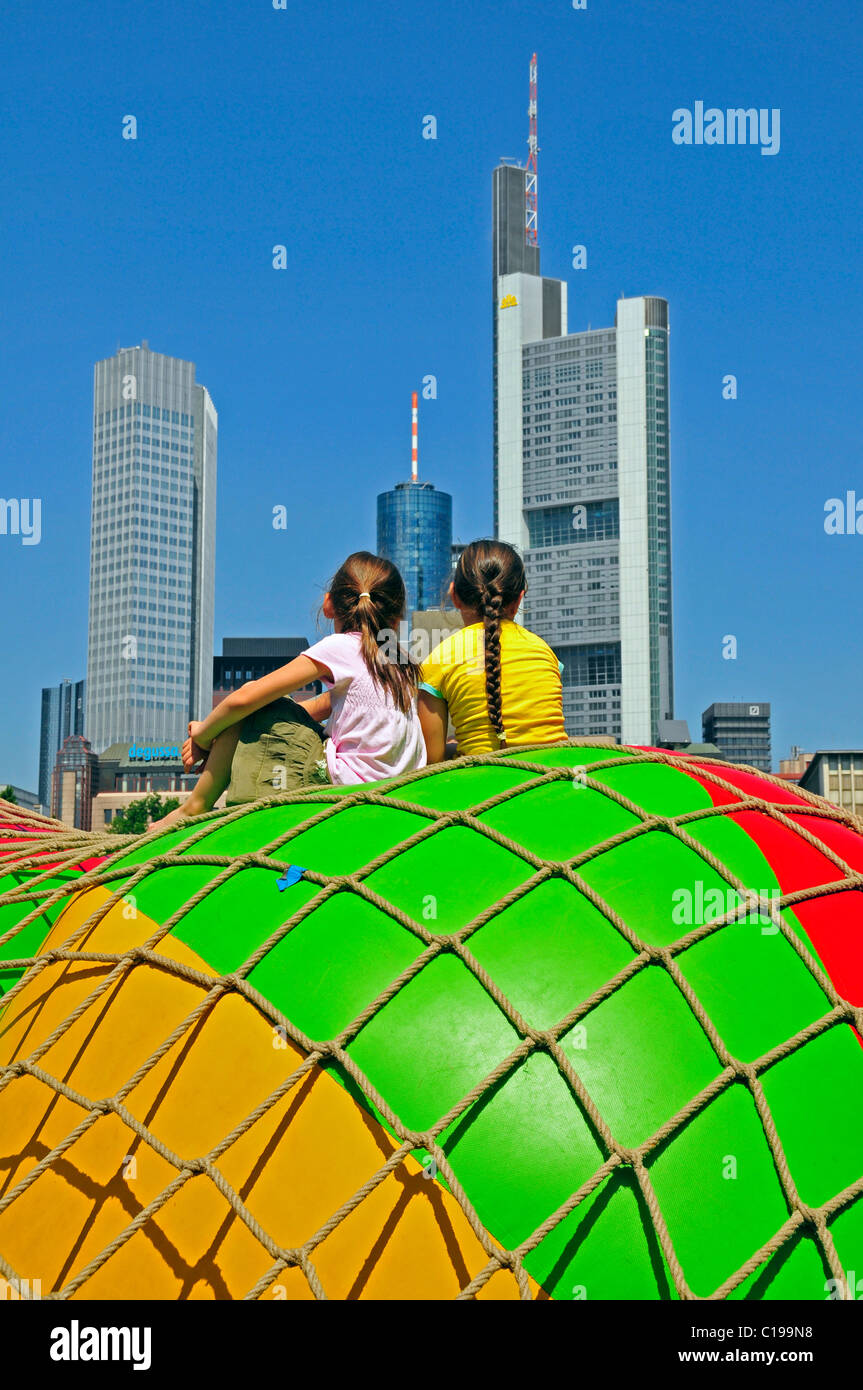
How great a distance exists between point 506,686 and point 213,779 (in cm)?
120

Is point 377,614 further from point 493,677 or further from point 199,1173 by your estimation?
point 199,1173

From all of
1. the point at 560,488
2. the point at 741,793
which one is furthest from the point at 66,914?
the point at 560,488

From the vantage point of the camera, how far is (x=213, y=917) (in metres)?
3.52

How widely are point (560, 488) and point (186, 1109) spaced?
140267mm

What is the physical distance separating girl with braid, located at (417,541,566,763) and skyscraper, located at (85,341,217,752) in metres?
153

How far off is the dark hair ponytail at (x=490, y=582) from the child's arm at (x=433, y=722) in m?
0.26

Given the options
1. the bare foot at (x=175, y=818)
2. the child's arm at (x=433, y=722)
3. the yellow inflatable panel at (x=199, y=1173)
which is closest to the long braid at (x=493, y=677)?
the child's arm at (x=433, y=722)

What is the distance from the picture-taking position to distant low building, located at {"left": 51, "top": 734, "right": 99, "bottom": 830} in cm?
12888

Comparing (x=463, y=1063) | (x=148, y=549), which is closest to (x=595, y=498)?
(x=148, y=549)

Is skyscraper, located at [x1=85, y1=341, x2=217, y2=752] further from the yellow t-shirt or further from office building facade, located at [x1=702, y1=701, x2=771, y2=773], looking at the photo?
the yellow t-shirt

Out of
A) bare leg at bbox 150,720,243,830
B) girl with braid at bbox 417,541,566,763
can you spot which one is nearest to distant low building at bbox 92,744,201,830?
bare leg at bbox 150,720,243,830

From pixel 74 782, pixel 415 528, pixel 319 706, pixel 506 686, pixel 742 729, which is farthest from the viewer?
pixel 742 729

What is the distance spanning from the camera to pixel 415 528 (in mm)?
161375

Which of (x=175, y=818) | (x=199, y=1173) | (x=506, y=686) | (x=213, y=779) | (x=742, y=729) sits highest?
(x=742, y=729)
